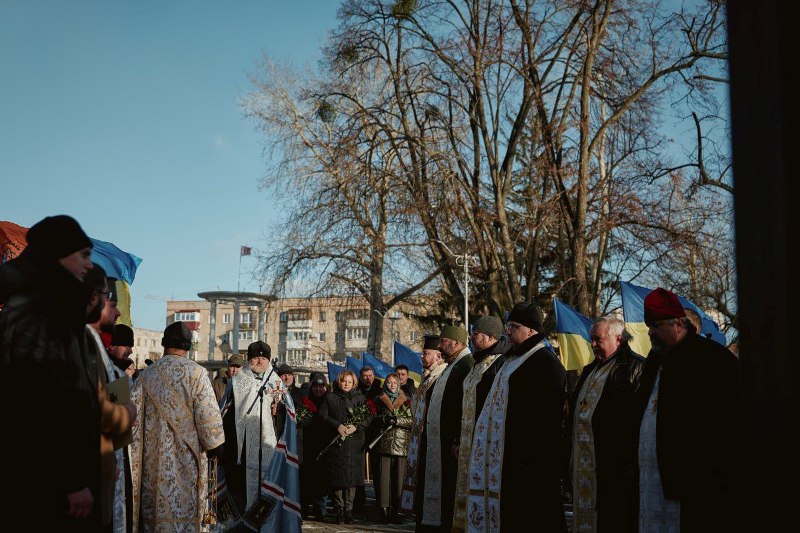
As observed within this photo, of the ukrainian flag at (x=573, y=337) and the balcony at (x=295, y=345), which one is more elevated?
the balcony at (x=295, y=345)

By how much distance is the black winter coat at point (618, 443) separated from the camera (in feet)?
20.0

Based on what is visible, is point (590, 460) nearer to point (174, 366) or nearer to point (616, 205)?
point (174, 366)

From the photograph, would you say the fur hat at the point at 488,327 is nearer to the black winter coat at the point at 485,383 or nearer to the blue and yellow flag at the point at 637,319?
the black winter coat at the point at 485,383

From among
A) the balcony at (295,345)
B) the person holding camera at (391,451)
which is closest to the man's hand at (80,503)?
the person holding camera at (391,451)

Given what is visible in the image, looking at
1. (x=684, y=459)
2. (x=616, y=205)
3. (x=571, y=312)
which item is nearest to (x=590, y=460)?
(x=684, y=459)

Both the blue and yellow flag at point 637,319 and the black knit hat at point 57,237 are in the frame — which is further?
the blue and yellow flag at point 637,319

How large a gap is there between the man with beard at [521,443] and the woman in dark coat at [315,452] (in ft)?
21.5

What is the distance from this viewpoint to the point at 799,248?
192cm

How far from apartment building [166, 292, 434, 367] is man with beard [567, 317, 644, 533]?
24997 millimetres

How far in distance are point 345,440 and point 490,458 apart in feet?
22.3

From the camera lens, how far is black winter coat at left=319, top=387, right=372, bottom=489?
1309cm

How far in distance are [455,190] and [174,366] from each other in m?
17.3

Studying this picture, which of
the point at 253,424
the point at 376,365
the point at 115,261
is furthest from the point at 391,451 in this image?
the point at 376,365

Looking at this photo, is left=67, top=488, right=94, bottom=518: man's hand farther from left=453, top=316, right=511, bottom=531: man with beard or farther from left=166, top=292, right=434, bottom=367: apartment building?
left=166, top=292, right=434, bottom=367: apartment building
